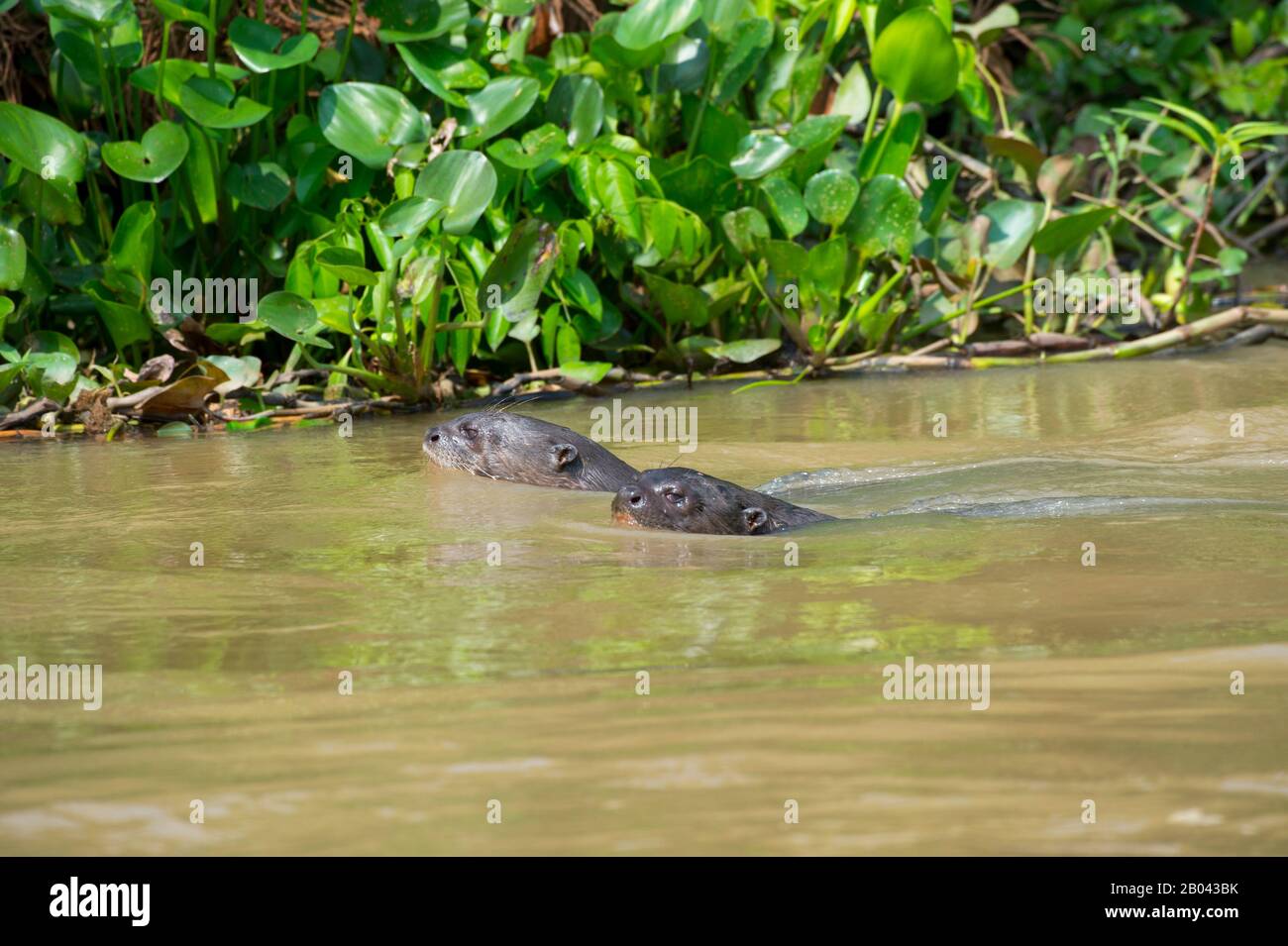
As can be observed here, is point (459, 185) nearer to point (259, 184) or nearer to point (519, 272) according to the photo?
point (519, 272)

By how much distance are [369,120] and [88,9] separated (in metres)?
1.10

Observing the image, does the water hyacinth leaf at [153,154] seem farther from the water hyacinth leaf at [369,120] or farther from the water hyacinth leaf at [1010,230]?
the water hyacinth leaf at [1010,230]

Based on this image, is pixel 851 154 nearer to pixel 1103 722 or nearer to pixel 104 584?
pixel 104 584

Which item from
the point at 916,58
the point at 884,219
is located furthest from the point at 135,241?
the point at 916,58

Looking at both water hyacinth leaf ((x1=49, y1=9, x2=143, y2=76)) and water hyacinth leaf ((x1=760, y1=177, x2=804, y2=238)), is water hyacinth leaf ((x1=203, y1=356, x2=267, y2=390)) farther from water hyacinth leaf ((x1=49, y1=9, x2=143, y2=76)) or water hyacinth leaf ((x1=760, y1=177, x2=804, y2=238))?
water hyacinth leaf ((x1=760, y1=177, x2=804, y2=238))

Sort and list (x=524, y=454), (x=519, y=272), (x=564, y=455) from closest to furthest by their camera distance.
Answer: (x=564, y=455)
(x=524, y=454)
(x=519, y=272)

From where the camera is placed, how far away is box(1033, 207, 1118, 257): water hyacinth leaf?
24.0 feet

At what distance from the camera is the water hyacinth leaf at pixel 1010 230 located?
24.7 ft

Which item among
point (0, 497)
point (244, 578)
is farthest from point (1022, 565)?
point (0, 497)

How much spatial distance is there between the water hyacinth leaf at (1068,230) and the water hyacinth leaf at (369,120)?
2.82 metres

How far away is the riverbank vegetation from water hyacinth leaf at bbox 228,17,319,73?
0.05ft

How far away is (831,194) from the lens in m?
7.07

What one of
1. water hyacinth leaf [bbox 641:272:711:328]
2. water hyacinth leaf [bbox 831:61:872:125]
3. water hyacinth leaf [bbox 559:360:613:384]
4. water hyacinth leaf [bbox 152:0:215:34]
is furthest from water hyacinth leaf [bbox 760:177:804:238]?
water hyacinth leaf [bbox 152:0:215:34]

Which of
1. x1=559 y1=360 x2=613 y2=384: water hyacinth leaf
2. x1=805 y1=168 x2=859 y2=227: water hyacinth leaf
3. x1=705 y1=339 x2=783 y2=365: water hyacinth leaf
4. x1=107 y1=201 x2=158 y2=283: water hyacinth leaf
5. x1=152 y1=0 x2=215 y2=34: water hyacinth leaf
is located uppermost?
x1=152 y1=0 x2=215 y2=34: water hyacinth leaf
